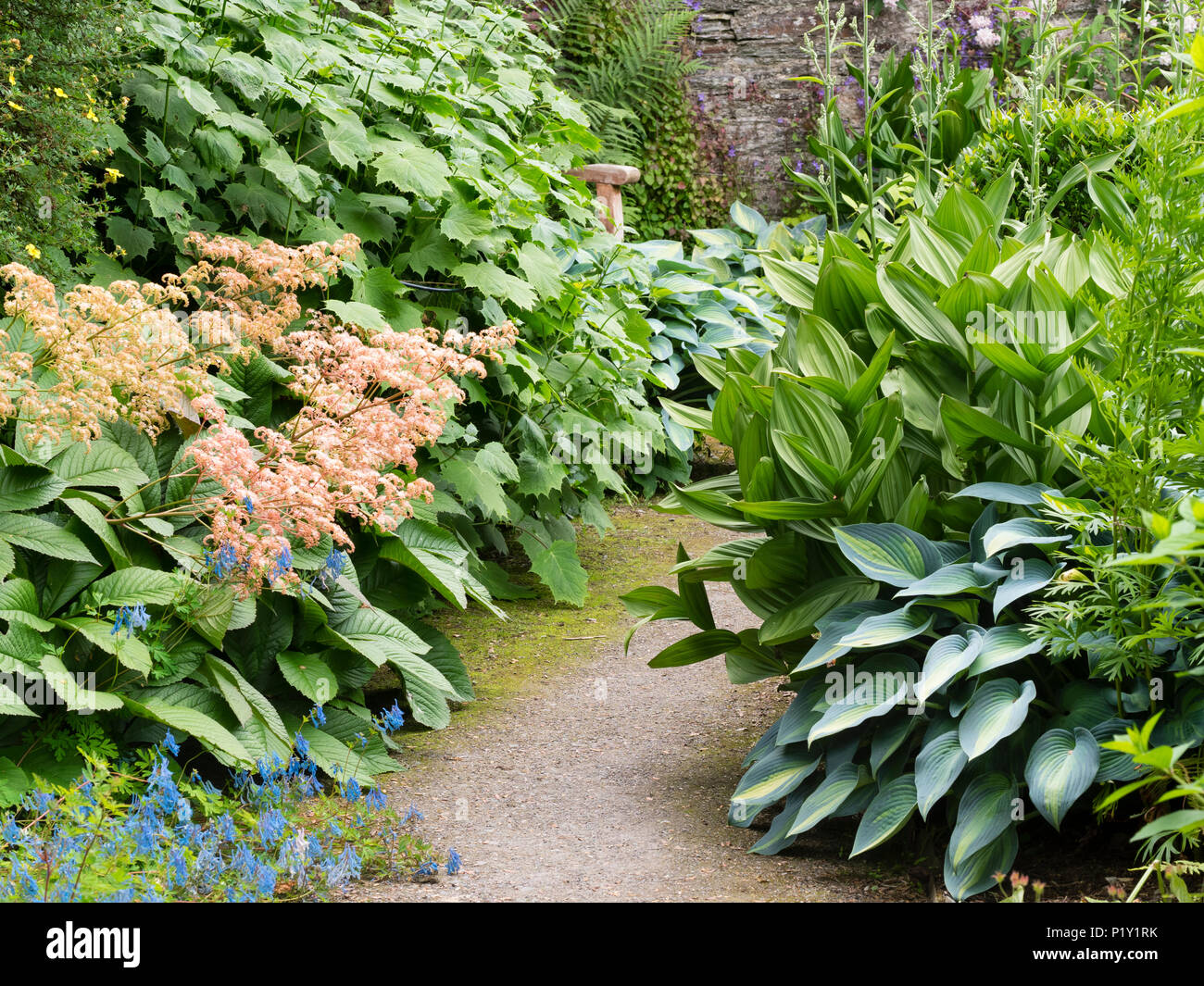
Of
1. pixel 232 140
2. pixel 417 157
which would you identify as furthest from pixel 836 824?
pixel 232 140

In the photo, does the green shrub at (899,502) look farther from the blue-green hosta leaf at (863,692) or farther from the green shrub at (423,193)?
the green shrub at (423,193)

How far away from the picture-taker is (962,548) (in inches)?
111

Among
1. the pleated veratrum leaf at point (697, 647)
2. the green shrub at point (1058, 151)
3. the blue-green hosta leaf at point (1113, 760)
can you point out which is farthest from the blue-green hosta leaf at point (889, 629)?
the green shrub at point (1058, 151)

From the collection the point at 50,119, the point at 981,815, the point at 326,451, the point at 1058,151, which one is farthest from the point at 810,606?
the point at 1058,151

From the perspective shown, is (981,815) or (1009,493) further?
(1009,493)

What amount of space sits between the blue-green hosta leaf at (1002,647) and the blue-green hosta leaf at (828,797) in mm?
402

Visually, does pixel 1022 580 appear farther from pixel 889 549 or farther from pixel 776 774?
pixel 776 774

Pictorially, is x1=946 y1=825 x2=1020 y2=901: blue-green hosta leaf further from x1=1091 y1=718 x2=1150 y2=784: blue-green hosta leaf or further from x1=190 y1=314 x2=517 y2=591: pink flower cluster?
x1=190 y1=314 x2=517 y2=591: pink flower cluster

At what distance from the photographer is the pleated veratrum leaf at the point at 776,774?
275 centimetres

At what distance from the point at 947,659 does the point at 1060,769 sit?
0.33 metres

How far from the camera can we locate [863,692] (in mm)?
2666

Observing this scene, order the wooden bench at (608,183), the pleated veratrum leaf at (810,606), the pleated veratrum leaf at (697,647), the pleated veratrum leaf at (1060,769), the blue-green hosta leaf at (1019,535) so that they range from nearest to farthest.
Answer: the pleated veratrum leaf at (1060,769) < the blue-green hosta leaf at (1019,535) < the pleated veratrum leaf at (810,606) < the pleated veratrum leaf at (697,647) < the wooden bench at (608,183)

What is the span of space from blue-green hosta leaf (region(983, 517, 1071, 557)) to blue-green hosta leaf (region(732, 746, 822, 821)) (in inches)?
28.3

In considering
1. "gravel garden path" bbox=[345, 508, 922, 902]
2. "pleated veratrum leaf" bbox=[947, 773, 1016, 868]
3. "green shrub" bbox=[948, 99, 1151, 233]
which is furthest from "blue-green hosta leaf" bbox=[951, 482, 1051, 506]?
"green shrub" bbox=[948, 99, 1151, 233]
